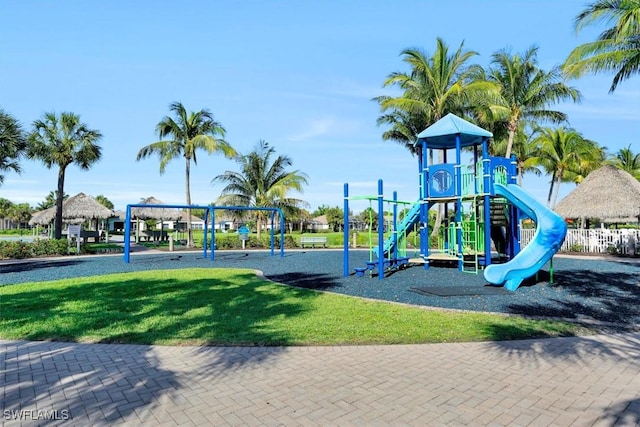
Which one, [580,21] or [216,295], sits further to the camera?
[580,21]

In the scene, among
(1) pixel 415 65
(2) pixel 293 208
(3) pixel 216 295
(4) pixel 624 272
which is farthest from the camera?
(2) pixel 293 208

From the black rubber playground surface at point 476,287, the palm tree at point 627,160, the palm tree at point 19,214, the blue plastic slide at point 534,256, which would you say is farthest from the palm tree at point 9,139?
the palm tree at point 19,214

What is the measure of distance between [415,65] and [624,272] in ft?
55.0

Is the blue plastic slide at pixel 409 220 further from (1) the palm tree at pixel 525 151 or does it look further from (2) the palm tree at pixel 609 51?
(1) the palm tree at pixel 525 151

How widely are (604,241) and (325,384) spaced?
25290 mm

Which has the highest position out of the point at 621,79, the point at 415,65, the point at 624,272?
the point at 415,65

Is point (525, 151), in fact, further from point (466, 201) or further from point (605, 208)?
point (466, 201)

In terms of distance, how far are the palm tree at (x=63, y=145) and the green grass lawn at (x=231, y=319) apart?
643 inches

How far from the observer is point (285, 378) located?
4234 millimetres

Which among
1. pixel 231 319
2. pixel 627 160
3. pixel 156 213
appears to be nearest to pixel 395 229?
pixel 231 319

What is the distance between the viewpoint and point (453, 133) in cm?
1431

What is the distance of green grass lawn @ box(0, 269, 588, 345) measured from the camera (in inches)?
226

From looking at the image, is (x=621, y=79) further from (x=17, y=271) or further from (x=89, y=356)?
(x=17, y=271)

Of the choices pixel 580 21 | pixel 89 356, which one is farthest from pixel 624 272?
pixel 89 356
